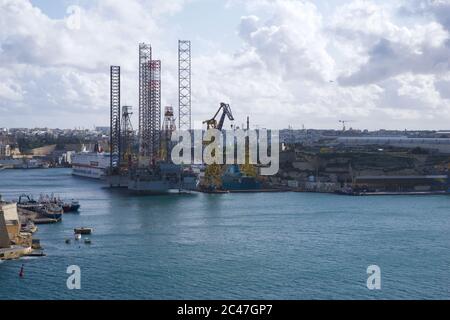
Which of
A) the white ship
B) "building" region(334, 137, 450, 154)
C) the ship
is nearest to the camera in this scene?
the ship

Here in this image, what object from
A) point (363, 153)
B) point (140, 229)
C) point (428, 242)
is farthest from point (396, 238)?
point (363, 153)

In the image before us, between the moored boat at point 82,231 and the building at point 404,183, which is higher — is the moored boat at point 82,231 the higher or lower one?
the lower one

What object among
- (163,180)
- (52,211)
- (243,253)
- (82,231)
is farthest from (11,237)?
(163,180)

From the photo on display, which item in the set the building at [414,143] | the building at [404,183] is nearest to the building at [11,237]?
the building at [404,183]

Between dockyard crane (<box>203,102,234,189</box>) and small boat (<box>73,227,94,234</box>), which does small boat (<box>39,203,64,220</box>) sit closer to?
small boat (<box>73,227,94,234</box>)

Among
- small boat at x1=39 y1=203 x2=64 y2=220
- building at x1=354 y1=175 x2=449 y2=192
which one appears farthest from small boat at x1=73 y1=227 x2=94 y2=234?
building at x1=354 y1=175 x2=449 y2=192

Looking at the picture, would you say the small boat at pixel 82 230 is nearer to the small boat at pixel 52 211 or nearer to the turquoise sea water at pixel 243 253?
the turquoise sea water at pixel 243 253
